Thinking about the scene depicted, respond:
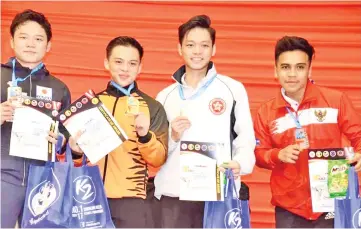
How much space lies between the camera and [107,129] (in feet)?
8.85

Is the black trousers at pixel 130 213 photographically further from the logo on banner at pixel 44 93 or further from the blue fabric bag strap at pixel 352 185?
the blue fabric bag strap at pixel 352 185

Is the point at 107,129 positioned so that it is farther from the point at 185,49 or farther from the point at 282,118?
the point at 282,118

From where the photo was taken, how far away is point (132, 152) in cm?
281

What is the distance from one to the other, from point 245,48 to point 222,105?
99 centimetres

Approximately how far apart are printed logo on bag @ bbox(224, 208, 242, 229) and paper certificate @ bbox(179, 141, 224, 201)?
0.08m

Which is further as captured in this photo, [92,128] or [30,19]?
[30,19]

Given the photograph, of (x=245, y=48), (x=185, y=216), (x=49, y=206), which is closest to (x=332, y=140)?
(x=185, y=216)

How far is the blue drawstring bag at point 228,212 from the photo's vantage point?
269 cm

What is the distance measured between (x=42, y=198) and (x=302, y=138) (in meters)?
1.19

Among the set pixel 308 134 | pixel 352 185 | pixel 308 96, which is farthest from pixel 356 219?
pixel 308 96

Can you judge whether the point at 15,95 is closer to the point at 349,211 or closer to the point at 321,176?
the point at 321,176

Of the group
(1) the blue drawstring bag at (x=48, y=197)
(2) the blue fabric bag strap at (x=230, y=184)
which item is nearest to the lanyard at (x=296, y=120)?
(2) the blue fabric bag strap at (x=230, y=184)

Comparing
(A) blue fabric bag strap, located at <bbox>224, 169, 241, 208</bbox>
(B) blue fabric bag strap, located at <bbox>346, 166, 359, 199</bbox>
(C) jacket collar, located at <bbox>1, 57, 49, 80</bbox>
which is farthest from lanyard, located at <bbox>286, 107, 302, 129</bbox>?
(C) jacket collar, located at <bbox>1, 57, 49, 80</bbox>

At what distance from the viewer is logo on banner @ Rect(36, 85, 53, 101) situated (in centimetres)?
282
